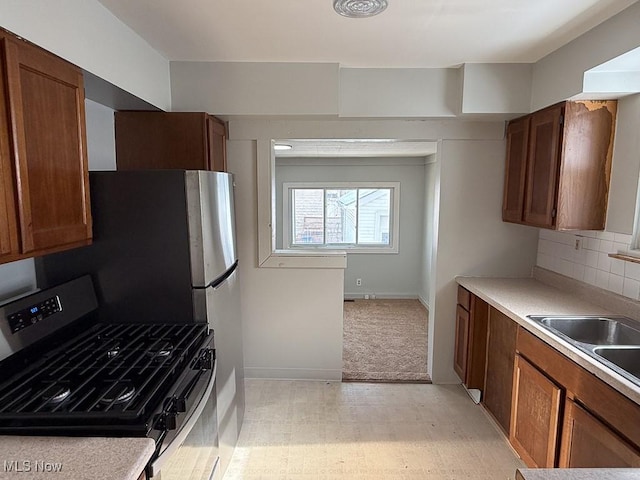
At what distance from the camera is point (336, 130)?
2951 mm

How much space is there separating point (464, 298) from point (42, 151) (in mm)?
2744

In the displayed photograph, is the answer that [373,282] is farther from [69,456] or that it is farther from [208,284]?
[69,456]

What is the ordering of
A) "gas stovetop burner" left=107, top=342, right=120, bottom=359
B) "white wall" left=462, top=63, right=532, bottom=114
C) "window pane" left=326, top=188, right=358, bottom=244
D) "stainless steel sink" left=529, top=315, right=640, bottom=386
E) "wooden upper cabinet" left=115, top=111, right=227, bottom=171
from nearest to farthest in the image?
"gas stovetop burner" left=107, top=342, right=120, bottom=359
"stainless steel sink" left=529, top=315, right=640, bottom=386
"wooden upper cabinet" left=115, top=111, right=227, bottom=171
"white wall" left=462, top=63, right=532, bottom=114
"window pane" left=326, top=188, right=358, bottom=244

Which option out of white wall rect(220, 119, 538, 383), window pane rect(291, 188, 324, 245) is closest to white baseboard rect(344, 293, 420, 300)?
window pane rect(291, 188, 324, 245)

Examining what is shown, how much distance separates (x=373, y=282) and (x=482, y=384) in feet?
10.5

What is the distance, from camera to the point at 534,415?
200 cm

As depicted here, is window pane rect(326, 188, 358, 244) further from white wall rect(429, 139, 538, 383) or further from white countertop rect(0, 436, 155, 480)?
white countertop rect(0, 436, 155, 480)

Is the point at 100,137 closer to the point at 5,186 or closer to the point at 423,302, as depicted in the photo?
the point at 5,186

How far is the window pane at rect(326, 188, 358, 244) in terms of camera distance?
593 cm

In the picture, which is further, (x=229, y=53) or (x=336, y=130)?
(x=336, y=130)

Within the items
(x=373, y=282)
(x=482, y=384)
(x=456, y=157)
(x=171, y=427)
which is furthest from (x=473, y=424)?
(x=373, y=282)

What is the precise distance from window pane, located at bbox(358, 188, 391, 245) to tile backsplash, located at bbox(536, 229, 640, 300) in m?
3.02

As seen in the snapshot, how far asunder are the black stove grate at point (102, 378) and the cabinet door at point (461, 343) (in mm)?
1978

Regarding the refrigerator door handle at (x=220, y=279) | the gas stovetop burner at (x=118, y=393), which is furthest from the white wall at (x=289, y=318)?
the gas stovetop burner at (x=118, y=393)
